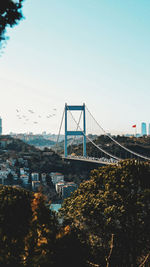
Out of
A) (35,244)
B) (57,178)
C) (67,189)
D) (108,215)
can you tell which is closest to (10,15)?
(35,244)

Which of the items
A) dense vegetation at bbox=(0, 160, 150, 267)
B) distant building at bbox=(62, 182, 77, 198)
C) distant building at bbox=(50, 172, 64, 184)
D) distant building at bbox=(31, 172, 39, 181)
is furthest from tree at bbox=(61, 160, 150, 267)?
distant building at bbox=(31, 172, 39, 181)

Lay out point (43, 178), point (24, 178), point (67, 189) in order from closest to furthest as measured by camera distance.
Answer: point (67, 189) → point (24, 178) → point (43, 178)

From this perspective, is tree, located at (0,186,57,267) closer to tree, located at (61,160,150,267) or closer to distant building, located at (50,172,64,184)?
tree, located at (61,160,150,267)

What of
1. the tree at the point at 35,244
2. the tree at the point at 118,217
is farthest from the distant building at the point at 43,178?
the tree at the point at 35,244

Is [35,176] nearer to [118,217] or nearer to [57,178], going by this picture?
[57,178]

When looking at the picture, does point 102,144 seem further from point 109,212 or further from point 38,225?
point 38,225

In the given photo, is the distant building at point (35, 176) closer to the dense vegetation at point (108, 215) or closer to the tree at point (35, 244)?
the dense vegetation at point (108, 215)
